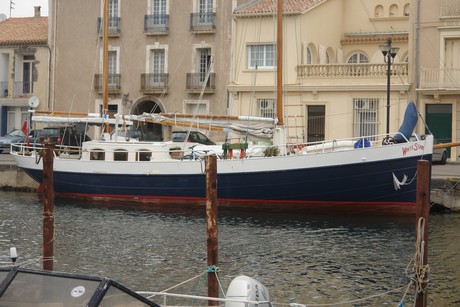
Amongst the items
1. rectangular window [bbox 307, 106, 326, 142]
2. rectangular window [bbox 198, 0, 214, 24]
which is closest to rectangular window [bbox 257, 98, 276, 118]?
rectangular window [bbox 307, 106, 326, 142]

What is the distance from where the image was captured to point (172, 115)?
31.6 m

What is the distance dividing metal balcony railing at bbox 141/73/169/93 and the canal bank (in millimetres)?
7405

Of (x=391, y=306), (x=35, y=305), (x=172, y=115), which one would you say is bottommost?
(x=391, y=306)

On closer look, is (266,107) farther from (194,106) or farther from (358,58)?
(358,58)

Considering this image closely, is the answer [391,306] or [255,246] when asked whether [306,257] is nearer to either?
[255,246]

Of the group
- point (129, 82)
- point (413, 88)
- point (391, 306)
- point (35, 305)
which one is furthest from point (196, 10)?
point (35, 305)

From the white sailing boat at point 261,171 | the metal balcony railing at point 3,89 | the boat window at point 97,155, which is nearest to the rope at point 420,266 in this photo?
the white sailing boat at point 261,171

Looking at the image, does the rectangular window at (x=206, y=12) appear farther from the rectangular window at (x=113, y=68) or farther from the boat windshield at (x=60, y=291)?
the boat windshield at (x=60, y=291)

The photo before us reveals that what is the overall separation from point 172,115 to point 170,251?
35.8 feet

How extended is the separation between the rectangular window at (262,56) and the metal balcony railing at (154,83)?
4.89 m

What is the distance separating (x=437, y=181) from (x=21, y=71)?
2745cm

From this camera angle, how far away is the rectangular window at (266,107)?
1561 inches

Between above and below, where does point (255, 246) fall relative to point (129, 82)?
below

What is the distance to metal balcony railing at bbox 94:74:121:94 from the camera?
4422cm
